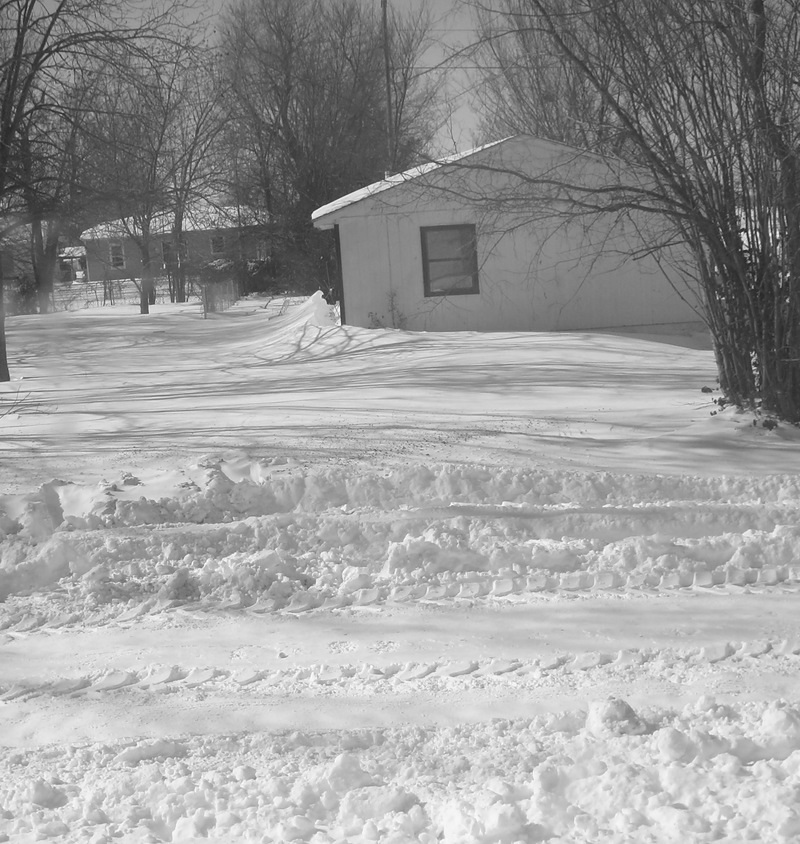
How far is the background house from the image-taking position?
31.9 meters

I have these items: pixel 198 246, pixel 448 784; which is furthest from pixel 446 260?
pixel 198 246

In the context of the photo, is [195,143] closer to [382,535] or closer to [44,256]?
[44,256]

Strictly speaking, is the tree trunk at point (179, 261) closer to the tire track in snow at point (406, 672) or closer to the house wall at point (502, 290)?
the house wall at point (502, 290)

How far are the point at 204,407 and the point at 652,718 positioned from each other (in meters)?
7.57

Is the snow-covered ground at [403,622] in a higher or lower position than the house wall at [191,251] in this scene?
lower

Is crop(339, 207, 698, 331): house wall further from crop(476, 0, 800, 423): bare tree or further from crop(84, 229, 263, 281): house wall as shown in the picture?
crop(84, 229, 263, 281): house wall

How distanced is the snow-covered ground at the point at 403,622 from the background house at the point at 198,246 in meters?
22.4

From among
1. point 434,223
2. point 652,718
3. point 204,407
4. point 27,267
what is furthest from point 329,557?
point 27,267

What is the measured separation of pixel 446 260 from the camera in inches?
740

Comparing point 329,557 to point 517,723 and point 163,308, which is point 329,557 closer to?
point 517,723

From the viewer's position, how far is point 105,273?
34.3 m

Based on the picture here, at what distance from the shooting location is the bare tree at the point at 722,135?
7.97 meters

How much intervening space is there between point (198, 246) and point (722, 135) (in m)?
31.1

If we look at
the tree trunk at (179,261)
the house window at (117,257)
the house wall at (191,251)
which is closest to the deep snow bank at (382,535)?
the tree trunk at (179,261)
